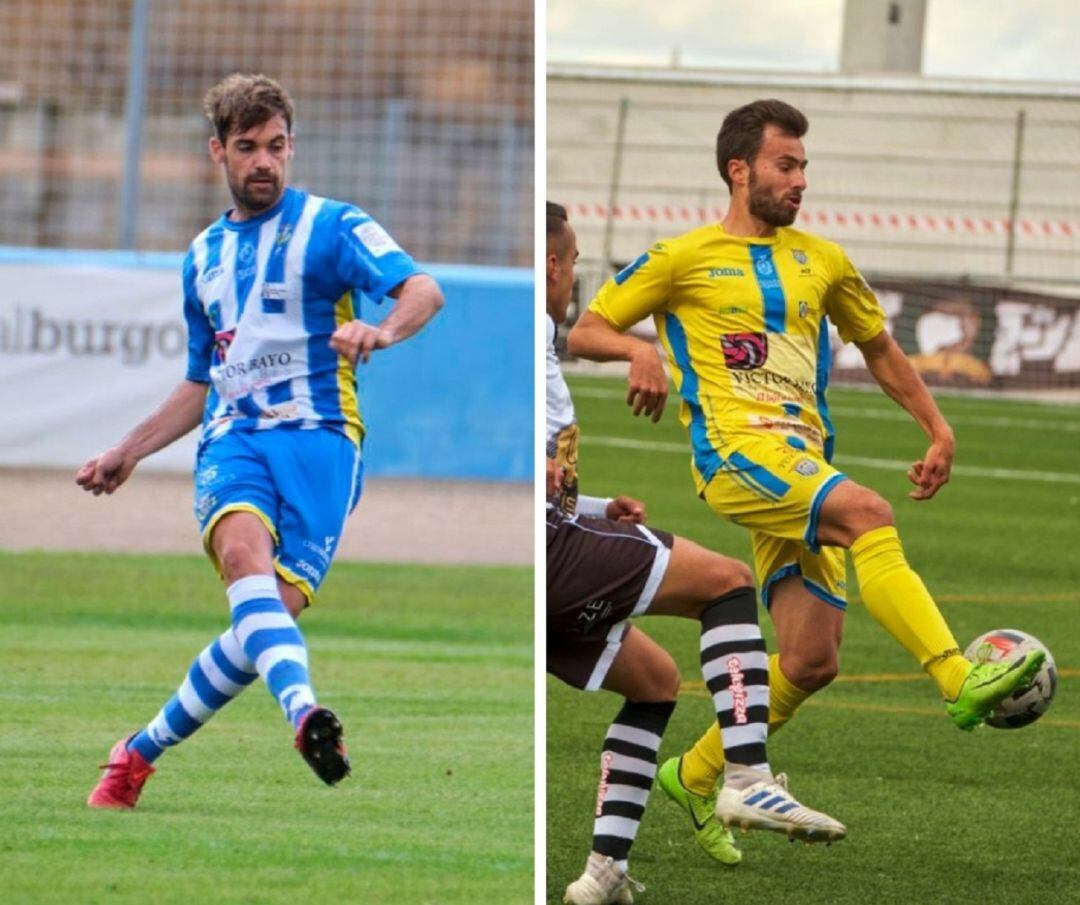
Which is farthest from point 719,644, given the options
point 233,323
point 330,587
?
point 330,587

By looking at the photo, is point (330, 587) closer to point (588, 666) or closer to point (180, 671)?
point (180, 671)

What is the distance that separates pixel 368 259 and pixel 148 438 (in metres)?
0.88

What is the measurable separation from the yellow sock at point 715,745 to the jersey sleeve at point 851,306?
916mm

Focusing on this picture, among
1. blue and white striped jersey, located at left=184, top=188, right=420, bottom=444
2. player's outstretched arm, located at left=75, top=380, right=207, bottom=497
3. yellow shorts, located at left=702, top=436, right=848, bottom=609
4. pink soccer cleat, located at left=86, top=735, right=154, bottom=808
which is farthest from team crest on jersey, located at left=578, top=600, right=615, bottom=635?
player's outstretched arm, located at left=75, top=380, right=207, bottom=497

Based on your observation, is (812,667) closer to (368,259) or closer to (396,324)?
(396,324)

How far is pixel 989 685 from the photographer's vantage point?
224 inches

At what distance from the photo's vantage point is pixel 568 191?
34.5 m

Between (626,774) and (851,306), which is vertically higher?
(851,306)

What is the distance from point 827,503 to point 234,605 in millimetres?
1494

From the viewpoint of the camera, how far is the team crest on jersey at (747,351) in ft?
20.5

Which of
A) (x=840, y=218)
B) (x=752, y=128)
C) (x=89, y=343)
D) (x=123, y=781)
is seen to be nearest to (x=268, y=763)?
(x=123, y=781)

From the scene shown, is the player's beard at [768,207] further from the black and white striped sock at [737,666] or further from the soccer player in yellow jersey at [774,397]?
the black and white striped sock at [737,666]

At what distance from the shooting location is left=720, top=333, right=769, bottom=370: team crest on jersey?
6242mm

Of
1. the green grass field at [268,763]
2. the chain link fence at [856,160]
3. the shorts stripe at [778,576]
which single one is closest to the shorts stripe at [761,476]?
the shorts stripe at [778,576]
